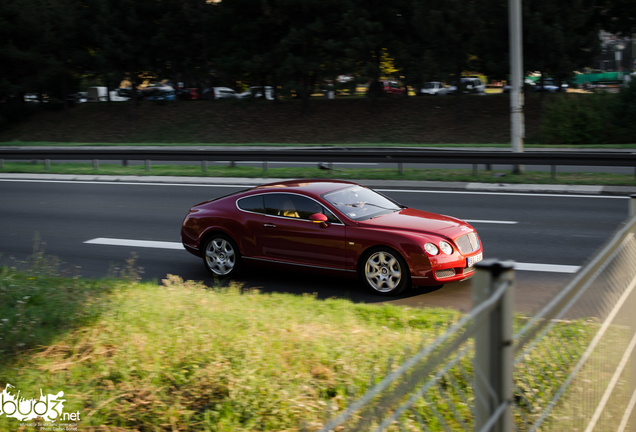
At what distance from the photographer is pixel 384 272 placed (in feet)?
26.7

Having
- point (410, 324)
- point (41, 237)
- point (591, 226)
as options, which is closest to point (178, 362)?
point (410, 324)

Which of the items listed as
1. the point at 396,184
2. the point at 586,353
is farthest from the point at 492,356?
the point at 396,184

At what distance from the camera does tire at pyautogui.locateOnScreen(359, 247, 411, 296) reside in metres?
7.98

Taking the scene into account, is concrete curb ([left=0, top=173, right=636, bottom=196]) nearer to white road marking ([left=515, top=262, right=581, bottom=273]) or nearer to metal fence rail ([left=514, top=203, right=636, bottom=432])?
white road marking ([left=515, top=262, right=581, bottom=273])

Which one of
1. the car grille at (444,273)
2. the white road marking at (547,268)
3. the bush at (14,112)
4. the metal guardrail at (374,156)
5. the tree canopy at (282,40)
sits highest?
the tree canopy at (282,40)

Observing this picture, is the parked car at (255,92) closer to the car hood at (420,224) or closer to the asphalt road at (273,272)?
the asphalt road at (273,272)

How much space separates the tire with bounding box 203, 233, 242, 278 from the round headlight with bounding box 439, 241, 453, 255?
3.00 meters

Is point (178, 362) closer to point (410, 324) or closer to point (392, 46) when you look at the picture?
point (410, 324)

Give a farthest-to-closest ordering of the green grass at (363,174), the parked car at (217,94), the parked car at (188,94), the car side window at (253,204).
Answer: the parked car at (188,94)
the parked car at (217,94)
the green grass at (363,174)
the car side window at (253,204)

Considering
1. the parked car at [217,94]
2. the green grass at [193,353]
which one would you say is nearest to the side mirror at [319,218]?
the green grass at [193,353]

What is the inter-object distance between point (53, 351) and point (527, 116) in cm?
3427

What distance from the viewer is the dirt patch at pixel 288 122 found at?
3600cm

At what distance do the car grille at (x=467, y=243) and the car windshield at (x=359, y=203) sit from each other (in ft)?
3.88

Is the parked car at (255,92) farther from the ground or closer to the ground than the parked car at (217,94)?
closer to the ground
